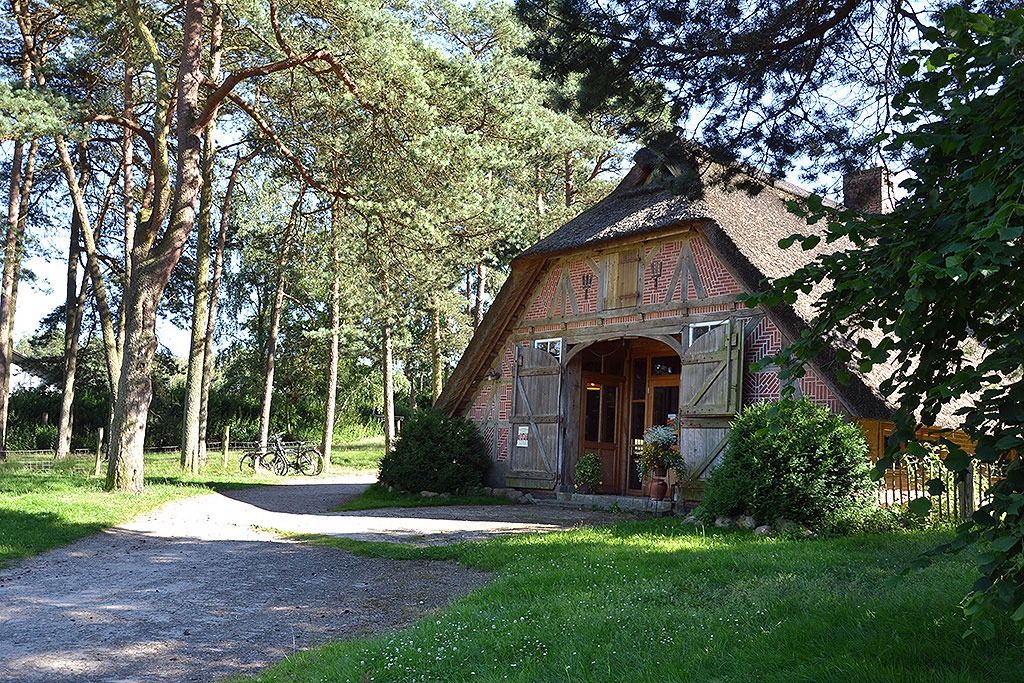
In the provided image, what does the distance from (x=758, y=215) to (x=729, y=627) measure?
11651 millimetres

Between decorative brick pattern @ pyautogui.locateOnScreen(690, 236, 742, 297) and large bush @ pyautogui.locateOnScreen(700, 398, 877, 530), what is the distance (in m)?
3.31

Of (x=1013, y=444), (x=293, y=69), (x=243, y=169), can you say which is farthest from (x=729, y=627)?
(x=243, y=169)

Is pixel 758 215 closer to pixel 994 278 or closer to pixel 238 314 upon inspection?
pixel 994 278

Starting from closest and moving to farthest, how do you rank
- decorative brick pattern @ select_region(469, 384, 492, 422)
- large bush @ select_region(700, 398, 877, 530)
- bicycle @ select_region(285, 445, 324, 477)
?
large bush @ select_region(700, 398, 877, 530) < decorative brick pattern @ select_region(469, 384, 492, 422) < bicycle @ select_region(285, 445, 324, 477)

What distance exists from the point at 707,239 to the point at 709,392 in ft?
8.55

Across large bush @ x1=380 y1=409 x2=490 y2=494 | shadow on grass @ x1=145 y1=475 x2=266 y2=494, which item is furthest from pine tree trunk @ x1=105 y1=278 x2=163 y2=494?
large bush @ x1=380 y1=409 x2=490 y2=494

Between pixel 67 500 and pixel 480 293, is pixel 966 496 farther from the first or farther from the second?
pixel 480 293

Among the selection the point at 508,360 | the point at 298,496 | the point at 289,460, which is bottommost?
the point at 298,496

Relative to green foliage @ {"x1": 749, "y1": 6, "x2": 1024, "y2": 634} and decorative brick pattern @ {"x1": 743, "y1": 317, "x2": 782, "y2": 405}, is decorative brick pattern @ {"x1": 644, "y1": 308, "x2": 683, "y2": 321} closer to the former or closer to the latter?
decorative brick pattern @ {"x1": 743, "y1": 317, "x2": 782, "y2": 405}

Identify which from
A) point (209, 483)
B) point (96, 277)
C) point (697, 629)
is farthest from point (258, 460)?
point (697, 629)

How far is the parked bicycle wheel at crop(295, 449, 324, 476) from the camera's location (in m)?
24.2

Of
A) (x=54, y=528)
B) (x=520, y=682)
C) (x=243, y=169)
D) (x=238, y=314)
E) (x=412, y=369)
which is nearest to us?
(x=520, y=682)

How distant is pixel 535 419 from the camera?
55.7ft

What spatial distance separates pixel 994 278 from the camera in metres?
2.99
